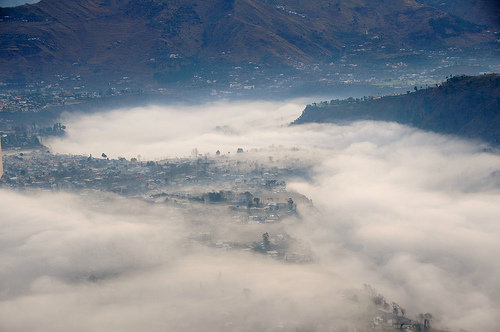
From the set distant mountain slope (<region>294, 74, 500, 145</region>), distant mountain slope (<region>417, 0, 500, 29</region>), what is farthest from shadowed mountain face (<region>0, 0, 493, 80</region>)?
distant mountain slope (<region>294, 74, 500, 145</region>)

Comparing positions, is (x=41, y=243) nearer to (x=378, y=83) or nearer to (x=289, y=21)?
(x=378, y=83)

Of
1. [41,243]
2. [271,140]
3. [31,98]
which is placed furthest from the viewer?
[31,98]

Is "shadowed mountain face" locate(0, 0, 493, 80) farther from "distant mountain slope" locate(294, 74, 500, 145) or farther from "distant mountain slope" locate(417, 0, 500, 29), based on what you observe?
"distant mountain slope" locate(294, 74, 500, 145)

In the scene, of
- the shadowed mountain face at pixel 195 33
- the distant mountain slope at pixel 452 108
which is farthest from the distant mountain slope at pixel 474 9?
the distant mountain slope at pixel 452 108

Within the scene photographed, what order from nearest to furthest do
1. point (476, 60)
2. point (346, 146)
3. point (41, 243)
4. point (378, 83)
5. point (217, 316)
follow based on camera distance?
1. point (217, 316)
2. point (41, 243)
3. point (346, 146)
4. point (378, 83)
5. point (476, 60)

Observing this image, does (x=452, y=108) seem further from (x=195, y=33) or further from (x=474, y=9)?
(x=474, y=9)

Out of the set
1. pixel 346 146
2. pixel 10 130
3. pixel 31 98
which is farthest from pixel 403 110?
pixel 31 98

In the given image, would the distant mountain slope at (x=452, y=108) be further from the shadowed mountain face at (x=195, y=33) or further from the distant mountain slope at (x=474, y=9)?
the distant mountain slope at (x=474, y=9)
